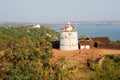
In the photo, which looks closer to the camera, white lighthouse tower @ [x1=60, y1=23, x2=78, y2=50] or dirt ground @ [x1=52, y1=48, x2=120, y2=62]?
dirt ground @ [x1=52, y1=48, x2=120, y2=62]

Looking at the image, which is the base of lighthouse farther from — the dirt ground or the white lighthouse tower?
the dirt ground

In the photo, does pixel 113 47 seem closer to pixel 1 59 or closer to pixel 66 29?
pixel 66 29

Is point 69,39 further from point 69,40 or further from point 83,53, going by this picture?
point 83,53

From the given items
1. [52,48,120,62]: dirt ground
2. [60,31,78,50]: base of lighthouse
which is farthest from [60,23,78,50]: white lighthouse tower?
[52,48,120,62]: dirt ground

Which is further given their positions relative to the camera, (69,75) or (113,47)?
(113,47)

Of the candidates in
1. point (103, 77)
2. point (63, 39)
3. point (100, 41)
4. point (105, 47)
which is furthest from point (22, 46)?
point (100, 41)

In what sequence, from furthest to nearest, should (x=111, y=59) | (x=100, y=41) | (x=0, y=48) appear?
(x=100, y=41)
(x=0, y=48)
(x=111, y=59)

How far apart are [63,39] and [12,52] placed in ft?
52.1

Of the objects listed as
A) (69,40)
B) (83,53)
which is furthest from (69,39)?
(83,53)

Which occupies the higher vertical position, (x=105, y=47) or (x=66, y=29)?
(x=66, y=29)

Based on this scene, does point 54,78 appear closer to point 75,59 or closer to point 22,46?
point 22,46

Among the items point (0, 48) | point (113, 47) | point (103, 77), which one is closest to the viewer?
point (103, 77)

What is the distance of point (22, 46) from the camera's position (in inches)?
808

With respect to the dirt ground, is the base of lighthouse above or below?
above
